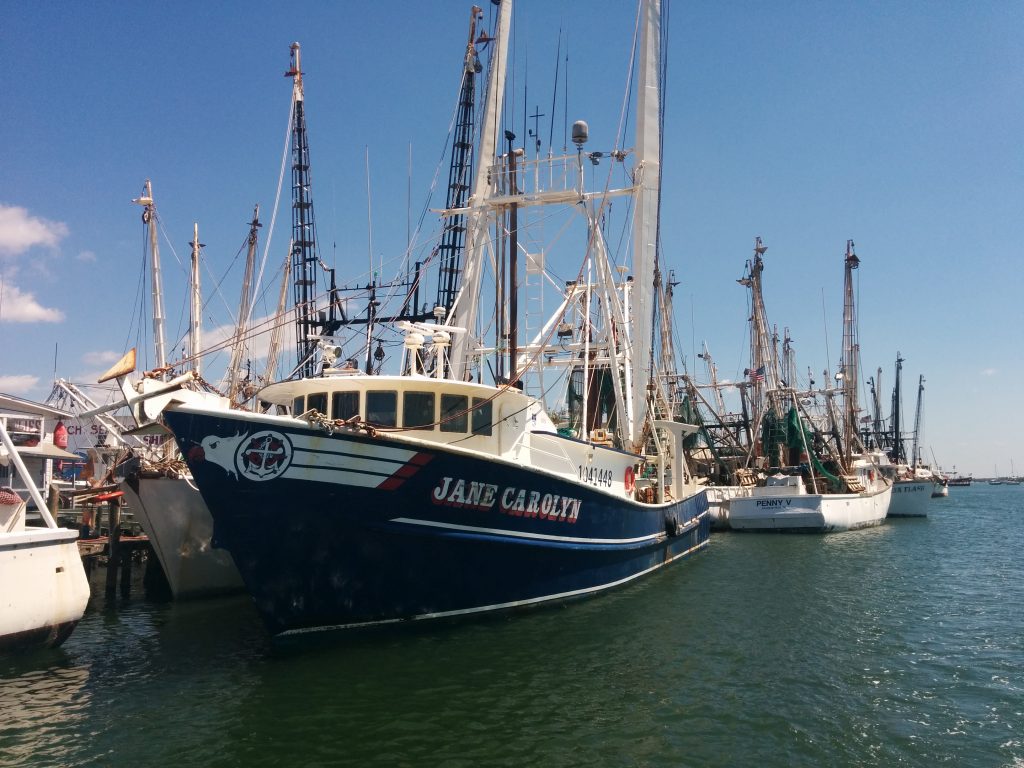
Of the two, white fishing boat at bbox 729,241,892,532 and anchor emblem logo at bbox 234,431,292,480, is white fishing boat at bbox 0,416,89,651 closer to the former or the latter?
anchor emblem logo at bbox 234,431,292,480

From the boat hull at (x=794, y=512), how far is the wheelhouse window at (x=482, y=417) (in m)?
25.7

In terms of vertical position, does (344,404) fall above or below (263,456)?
above

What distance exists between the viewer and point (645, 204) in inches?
782

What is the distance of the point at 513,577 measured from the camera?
44.8 ft

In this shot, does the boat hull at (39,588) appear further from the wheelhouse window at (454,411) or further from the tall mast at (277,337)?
the tall mast at (277,337)

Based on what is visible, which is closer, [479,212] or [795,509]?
[479,212]

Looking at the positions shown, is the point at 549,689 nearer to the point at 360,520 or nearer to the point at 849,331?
the point at 360,520

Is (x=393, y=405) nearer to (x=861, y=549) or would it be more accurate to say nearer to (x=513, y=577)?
(x=513, y=577)

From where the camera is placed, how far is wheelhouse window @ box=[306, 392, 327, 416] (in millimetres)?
13175

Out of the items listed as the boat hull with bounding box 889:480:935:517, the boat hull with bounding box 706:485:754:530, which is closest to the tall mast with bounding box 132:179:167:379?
the boat hull with bounding box 706:485:754:530

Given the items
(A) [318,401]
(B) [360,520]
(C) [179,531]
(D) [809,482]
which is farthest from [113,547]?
(D) [809,482]

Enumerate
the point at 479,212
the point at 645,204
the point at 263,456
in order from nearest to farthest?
1. the point at 263,456
2. the point at 479,212
3. the point at 645,204

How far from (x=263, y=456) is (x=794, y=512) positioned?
30083mm

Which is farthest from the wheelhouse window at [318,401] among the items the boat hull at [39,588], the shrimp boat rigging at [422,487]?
the boat hull at [39,588]
